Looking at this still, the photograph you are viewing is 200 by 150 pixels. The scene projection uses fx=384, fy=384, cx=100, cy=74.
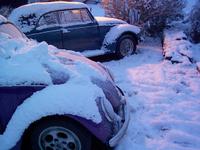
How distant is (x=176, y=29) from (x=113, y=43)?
9.44 feet

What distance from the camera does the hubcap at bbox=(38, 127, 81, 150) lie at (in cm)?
409

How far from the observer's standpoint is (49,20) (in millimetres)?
8406

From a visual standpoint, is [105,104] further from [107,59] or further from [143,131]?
[107,59]

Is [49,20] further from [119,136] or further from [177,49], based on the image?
[119,136]

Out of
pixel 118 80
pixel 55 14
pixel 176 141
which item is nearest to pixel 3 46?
pixel 176 141

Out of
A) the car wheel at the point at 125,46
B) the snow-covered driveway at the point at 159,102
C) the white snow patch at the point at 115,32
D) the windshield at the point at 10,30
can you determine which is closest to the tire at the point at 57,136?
the snow-covered driveway at the point at 159,102

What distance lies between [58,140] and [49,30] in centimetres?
455

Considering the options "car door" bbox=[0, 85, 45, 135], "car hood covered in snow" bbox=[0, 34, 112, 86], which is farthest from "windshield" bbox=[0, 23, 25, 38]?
"car door" bbox=[0, 85, 45, 135]

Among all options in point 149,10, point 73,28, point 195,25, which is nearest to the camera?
point 73,28

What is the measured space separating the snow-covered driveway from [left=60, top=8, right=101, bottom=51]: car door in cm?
70

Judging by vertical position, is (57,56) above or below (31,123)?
above

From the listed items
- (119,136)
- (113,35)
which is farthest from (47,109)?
(113,35)

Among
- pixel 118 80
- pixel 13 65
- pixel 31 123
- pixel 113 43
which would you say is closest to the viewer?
pixel 31 123

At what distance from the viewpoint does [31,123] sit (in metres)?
4.01
